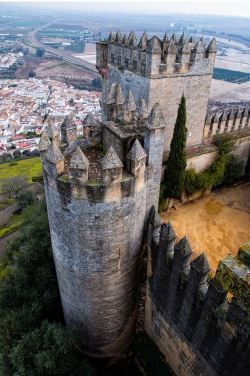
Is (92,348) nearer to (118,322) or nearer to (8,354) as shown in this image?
(118,322)

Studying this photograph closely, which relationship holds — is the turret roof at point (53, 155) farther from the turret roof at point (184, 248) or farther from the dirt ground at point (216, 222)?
the dirt ground at point (216, 222)

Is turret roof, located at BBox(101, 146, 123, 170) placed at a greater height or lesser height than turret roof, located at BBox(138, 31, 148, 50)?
lesser

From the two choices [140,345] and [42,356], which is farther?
[140,345]

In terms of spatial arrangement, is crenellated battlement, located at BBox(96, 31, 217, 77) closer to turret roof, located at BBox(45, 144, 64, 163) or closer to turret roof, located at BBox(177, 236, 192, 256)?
turret roof, located at BBox(45, 144, 64, 163)

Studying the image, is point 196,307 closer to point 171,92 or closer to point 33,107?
point 171,92

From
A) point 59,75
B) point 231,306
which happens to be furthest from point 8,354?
point 59,75

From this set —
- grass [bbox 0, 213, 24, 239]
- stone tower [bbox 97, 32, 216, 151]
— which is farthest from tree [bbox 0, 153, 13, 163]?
stone tower [bbox 97, 32, 216, 151]
